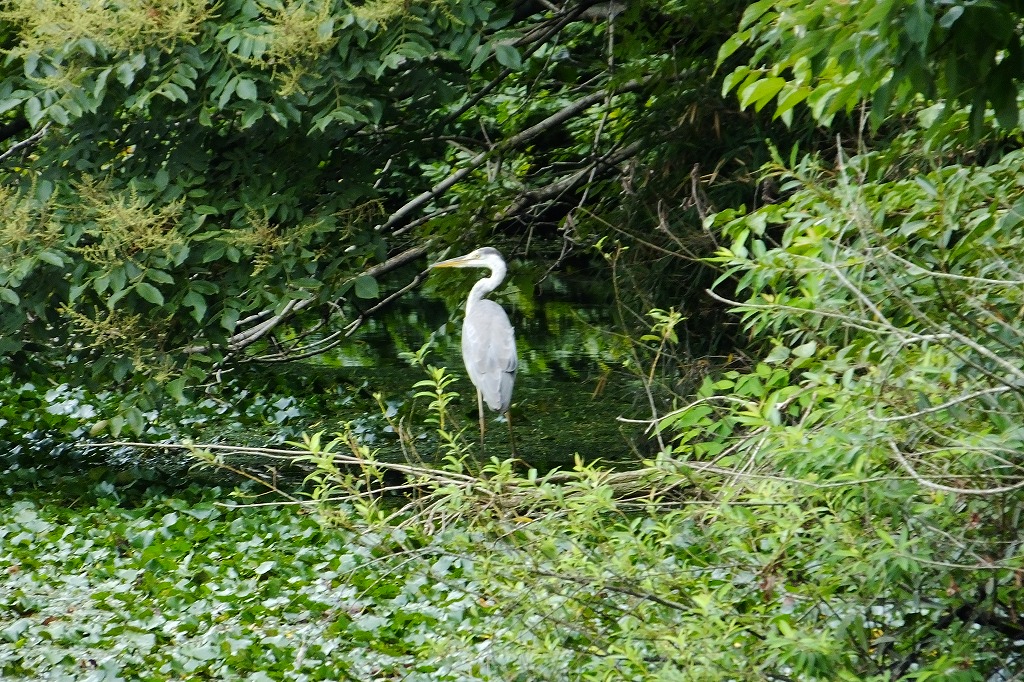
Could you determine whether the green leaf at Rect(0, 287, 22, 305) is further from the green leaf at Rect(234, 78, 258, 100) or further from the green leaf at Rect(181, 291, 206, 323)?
the green leaf at Rect(234, 78, 258, 100)

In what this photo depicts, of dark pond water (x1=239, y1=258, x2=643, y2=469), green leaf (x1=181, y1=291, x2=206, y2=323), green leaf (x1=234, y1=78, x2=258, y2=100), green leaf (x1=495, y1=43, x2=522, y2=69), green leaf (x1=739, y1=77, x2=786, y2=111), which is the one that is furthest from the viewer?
dark pond water (x1=239, y1=258, x2=643, y2=469)

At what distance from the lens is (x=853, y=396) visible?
2682mm

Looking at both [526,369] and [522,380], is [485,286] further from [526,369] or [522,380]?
[526,369]

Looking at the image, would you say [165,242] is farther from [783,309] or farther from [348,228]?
[783,309]

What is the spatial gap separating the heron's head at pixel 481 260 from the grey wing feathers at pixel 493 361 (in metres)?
0.46

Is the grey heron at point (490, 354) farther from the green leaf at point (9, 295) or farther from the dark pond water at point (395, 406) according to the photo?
the green leaf at point (9, 295)

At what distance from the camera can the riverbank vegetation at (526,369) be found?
2629mm

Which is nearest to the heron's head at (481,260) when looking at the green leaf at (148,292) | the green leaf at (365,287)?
the green leaf at (365,287)

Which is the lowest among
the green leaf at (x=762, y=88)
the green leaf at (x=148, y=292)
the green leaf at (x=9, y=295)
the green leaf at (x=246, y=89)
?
the green leaf at (x=148, y=292)

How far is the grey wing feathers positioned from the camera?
273 inches

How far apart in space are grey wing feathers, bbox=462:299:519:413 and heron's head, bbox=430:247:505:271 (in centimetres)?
46

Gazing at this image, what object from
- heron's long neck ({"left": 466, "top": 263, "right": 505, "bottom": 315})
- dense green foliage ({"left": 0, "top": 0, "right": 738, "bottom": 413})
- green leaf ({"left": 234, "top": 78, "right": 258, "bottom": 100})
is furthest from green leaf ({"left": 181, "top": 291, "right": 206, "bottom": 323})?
heron's long neck ({"left": 466, "top": 263, "right": 505, "bottom": 315})

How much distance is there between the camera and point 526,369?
10.5m

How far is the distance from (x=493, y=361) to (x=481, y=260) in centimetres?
79
